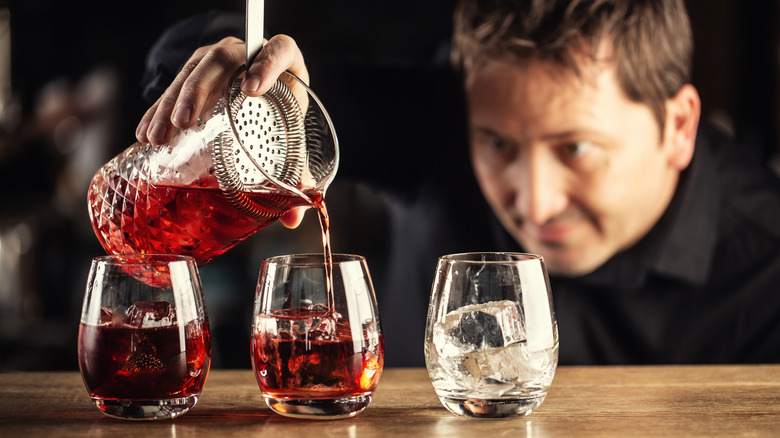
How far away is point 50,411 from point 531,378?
1.98 ft

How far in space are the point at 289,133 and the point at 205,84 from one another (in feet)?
0.50

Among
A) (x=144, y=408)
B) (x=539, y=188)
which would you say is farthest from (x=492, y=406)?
(x=539, y=188)

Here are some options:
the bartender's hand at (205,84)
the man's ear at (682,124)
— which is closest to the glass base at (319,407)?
the bartender's hand at (205,84)

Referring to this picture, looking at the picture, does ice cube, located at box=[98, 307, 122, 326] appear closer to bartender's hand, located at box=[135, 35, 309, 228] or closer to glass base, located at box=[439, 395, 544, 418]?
bartender's hand, located at box=[135, 35, 309, 228]

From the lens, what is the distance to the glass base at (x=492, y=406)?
0.90 m

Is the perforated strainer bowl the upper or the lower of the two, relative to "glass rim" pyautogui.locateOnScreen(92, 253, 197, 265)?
upper

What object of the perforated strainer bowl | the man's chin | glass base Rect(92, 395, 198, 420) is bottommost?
the man's chin

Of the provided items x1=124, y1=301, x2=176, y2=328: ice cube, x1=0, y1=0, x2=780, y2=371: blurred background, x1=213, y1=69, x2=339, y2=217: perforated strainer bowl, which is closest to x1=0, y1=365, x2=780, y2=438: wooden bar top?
x1=124, y1=301, x2=176, y2=328: ice cube

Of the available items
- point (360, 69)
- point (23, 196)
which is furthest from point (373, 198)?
point (23, 196)

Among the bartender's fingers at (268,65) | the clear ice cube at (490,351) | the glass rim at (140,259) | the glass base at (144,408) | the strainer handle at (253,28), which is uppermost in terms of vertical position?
the strainer handle at (253,28)

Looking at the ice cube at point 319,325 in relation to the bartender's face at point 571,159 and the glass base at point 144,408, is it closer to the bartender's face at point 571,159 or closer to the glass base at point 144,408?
the glass base at point 144,408

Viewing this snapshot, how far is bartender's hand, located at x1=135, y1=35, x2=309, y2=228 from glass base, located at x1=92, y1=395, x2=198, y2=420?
33 centimetres

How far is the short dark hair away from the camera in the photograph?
2.10 m

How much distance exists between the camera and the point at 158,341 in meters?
0.88
